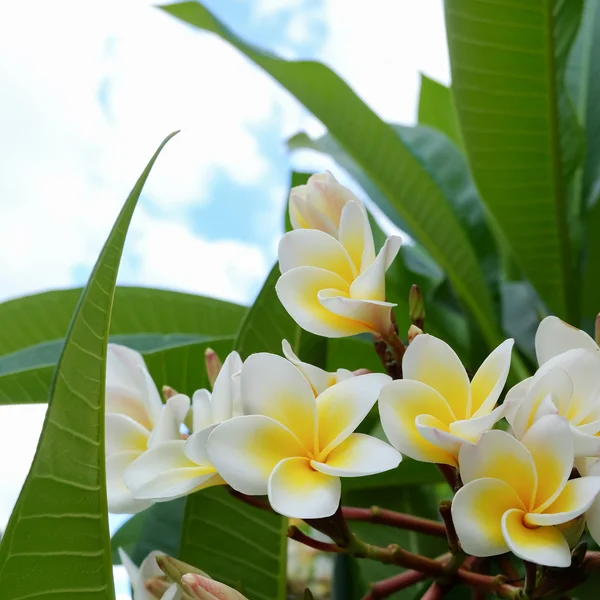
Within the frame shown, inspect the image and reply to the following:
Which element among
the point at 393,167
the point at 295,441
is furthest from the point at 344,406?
the point at 393,167

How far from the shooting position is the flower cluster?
292 mm

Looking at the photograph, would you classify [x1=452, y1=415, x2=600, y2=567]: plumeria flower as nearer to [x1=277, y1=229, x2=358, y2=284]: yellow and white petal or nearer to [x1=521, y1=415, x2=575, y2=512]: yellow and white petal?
[x1=521, y1=415, x2=575, y2=512]: yellow and white petal

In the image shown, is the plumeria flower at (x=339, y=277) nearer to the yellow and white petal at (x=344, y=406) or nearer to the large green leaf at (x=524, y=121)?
the yellow and white petal at (x=344, y=406)

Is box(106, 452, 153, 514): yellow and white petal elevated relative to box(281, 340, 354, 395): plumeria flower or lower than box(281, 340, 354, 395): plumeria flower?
lower

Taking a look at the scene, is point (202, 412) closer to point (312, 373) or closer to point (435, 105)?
point (312, 373)

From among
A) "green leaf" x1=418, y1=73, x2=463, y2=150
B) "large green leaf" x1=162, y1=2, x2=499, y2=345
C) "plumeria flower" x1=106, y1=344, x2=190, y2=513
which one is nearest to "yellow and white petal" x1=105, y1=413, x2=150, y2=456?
"plumeria flower" x1=106, y1=344, x2=190, y2=513

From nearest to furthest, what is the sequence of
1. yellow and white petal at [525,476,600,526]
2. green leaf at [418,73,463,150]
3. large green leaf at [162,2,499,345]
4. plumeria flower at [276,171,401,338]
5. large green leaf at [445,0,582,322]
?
yellow and white petal at [525,476,600,526]
plumeria flower at [276,171,401,338]
large green leaf at [445,0,582,322]
large green leaf at [162,2,499,345]
green leaf at [418,73,463,150]

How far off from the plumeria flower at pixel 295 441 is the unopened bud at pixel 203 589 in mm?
59

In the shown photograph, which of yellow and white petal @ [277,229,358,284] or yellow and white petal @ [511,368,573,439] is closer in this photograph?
yellow and white petal @ [511,368,573,439]

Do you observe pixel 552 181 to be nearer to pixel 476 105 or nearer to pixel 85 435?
pixel 476 105

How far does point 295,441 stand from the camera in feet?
1.08

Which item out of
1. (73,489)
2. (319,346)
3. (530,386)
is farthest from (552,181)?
(73,489)

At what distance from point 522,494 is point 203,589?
0.16 metres

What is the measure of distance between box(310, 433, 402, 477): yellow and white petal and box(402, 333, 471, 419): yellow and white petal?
0.13ft
